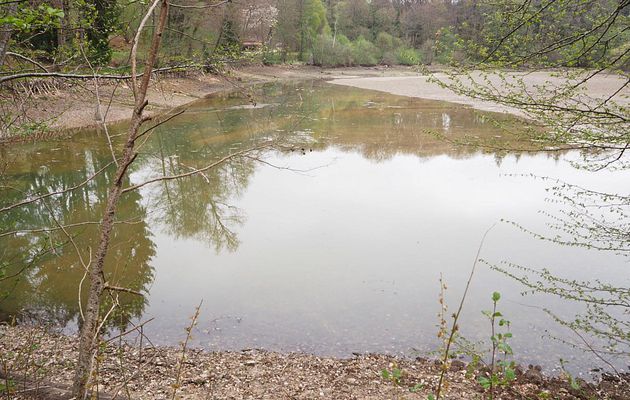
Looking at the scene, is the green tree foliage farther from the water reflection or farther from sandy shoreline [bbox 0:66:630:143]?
the water reflection

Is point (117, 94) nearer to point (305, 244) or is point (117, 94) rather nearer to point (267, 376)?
point (267, 376)

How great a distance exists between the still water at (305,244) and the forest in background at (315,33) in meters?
0.95

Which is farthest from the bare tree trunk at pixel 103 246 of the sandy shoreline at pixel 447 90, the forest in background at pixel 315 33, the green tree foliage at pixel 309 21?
the green tree foliage at pixel 309 21

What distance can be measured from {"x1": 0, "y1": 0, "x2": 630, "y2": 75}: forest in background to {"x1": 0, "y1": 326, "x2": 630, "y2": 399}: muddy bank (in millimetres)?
2973

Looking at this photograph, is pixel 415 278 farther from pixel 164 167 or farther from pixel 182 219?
pixel 164 167

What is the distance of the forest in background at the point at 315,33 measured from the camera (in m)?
4.14

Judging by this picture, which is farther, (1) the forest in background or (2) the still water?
(2) the still water

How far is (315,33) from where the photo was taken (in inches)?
2202

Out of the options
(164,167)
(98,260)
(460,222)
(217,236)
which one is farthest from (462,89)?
(164,167)

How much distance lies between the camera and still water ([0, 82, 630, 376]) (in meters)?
6.53

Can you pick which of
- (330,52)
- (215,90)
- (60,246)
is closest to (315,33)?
(330,52)

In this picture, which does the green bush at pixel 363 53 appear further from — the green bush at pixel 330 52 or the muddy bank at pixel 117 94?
the muddy bank at pixel 117 94

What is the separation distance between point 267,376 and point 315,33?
181ft

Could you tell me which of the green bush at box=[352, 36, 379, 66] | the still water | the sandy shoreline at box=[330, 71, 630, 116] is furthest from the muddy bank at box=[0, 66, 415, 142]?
the sandy shoreline at box=[330, 71, 630, 116]
